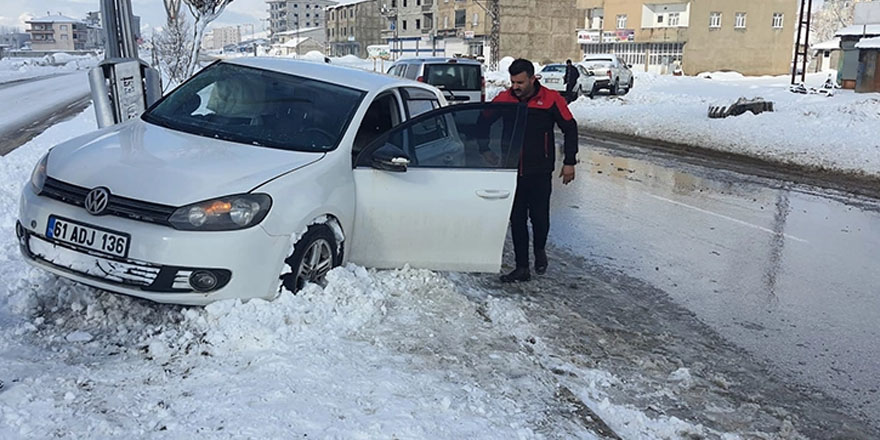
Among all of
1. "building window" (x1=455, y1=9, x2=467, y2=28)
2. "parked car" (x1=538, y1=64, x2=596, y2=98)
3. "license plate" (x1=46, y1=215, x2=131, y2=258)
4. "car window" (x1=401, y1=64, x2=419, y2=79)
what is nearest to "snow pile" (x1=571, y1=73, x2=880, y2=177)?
"parked car" (x1=538, y1=64, x2=596, y2=98)

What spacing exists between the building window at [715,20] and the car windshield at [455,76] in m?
58.4

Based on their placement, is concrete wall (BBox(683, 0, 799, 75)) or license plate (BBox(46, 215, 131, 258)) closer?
license plate (BBox(46, 215, 131, 258))

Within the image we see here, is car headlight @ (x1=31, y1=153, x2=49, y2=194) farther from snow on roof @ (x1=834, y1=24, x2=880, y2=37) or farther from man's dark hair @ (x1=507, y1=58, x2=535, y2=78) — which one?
snow on roof @ (x1=834, y1=24, x2=880, y2=37)

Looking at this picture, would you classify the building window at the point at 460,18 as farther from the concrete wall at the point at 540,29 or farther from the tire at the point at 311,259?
the tire at the point at 311,259

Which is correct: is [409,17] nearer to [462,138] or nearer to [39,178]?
[462,138]

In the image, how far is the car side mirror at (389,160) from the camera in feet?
15.9

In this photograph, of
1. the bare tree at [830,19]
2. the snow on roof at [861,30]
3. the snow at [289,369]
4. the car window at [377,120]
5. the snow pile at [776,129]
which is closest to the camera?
the snow at [289,369]

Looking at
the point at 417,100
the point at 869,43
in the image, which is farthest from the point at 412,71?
the point at 869,43

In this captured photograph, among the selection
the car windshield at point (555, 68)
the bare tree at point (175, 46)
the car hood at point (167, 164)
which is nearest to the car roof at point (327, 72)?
the car hood at point (167, 164)

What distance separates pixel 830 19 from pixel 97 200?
10975 cm

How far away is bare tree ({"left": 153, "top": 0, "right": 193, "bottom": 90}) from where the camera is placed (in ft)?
56.5

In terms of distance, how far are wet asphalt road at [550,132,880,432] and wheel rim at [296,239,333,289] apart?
2.75 meters

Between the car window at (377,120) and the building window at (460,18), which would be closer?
the car window at (377,120)

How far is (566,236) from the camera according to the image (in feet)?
24.6
